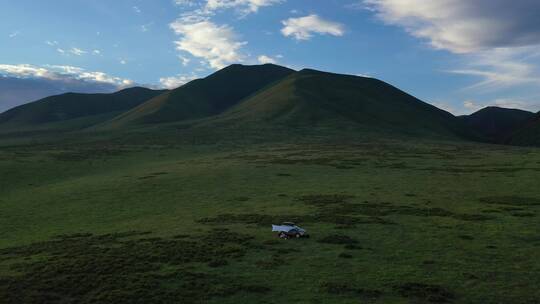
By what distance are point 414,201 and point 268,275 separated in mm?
26641

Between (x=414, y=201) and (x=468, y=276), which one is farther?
(x=414, y=201)

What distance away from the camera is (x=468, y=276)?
24.7 m

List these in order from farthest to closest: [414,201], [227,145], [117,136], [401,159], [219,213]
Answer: [117,136]
[227,145]
[401,159]
[414,201]
[219,213]

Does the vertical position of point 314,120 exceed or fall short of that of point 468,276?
it exceeds it

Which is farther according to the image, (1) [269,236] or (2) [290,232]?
(1) [269,236]

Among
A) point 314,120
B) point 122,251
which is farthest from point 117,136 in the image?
point 122,251

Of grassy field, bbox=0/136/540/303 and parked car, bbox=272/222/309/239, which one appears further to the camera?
parked car, bbox=272/222/309/239

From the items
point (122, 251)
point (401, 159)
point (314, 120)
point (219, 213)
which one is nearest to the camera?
point (122, 251)

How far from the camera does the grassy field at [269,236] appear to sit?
2338cm

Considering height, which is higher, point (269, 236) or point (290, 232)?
point (290, 232)

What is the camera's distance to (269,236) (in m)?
33.9

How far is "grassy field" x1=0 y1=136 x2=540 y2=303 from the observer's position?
23375 mm

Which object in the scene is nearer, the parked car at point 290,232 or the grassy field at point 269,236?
the grassy field at point 269,236

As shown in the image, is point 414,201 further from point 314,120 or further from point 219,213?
point 314,120
